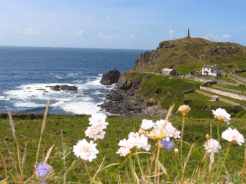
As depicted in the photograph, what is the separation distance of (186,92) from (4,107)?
5459 cm

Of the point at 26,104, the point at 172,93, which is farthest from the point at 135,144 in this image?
the point at 26,104

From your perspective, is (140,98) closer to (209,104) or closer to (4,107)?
(209,104)

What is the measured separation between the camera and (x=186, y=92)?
60.9m

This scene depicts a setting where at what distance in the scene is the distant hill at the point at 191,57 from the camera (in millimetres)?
97581

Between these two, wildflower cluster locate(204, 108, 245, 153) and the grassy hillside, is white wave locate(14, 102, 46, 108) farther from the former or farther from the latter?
wildflower cluster locate(204, 108, 245, 153)

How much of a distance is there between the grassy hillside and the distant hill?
18.8 metres

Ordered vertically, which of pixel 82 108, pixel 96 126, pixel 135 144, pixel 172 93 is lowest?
pixel 82 108

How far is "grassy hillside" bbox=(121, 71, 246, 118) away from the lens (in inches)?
1870

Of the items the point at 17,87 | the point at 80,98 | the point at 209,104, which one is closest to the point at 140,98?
the point at 80,98

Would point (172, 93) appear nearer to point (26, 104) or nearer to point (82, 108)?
point (82, 108)

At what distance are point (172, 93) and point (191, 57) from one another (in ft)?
206

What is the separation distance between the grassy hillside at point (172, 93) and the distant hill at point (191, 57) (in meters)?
18.8

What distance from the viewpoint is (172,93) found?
6259 centimetres

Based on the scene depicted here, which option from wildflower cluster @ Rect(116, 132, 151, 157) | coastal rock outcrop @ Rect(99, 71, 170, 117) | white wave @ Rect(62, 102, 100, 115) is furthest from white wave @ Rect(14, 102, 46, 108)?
wildflower cluster @ Rect(116, 132, 151, 157)
